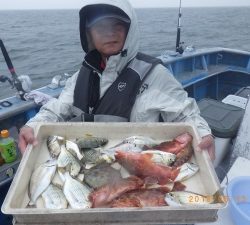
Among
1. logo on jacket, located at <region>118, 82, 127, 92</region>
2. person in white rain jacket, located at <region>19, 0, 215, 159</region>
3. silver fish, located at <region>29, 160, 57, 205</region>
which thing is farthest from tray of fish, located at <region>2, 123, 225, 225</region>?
logo on jacket, located at <region>118, 82, 127, 92</region>

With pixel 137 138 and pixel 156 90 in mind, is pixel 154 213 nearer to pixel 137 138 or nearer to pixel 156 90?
pixel 137 138

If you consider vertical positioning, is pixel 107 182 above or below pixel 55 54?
above

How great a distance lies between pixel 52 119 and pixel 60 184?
3.38 ft

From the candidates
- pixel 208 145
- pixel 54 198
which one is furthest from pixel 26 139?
pixel 208 145

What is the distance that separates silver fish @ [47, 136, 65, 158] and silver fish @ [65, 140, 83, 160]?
6cm

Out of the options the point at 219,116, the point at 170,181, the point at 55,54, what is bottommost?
the point at 55,54

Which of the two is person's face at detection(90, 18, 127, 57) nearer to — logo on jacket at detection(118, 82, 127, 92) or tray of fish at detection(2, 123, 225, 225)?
logo on jacket at detection(118, 82, 127, 92)

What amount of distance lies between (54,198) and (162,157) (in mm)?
881

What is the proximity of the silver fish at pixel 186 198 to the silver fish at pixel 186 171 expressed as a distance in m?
0.17

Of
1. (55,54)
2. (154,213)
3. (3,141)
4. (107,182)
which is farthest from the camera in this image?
(55,54)

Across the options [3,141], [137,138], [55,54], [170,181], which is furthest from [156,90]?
[55,54]

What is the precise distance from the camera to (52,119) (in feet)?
9.86

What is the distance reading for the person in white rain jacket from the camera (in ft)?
9.11

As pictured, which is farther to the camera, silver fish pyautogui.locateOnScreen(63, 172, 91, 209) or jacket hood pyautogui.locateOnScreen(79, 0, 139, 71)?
jacket hood pyautogui.locateOnScreen(79, 0, 139, 71)
